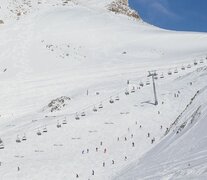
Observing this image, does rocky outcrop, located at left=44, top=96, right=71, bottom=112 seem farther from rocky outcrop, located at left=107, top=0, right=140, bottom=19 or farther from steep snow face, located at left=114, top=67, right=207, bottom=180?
rocky outcrop, located at left=107, top=0, right=140, bottom=19

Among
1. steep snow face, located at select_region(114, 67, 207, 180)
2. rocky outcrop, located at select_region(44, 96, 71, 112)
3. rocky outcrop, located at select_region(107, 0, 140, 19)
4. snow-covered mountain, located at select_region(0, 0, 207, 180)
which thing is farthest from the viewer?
rocky outcrop, located at select_region(107, 0, 140, 19)

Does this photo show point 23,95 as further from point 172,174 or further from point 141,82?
point 172,174

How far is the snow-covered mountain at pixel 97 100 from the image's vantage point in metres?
33.8

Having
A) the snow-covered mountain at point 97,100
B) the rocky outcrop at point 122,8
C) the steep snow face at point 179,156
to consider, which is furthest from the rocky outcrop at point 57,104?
the rocky outcrop at point 122,8

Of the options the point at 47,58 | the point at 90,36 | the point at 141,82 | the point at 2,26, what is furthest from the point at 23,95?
the point at 2,26

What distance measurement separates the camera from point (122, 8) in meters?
148

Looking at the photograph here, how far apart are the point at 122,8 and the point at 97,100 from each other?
95039 millimetres

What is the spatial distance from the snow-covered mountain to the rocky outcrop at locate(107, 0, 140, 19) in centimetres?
2127

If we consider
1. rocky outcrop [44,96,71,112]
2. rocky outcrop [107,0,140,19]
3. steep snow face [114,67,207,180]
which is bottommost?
rocky outcrop [107,0,140,19]

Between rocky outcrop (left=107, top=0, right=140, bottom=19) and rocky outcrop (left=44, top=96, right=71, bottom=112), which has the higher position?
rocky outcrop (left=44, top=96, right=71, bottom=112)

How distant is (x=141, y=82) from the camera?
61312 millimetres

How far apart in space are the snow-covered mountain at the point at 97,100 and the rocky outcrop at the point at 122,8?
21.3m

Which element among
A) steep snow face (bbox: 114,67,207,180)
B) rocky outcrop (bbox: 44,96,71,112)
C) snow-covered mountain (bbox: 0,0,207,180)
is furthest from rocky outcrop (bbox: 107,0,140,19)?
steep snow face (bbox: 114,67,207,180)

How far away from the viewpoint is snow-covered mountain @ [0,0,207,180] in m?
33.8
